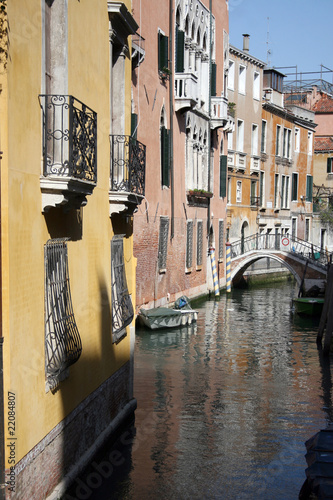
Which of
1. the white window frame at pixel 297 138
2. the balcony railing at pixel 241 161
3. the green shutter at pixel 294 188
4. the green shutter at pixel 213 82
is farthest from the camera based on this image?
the white window frame at pixel 297 138

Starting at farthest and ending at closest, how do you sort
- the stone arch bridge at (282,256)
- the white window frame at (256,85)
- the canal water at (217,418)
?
the white window frame at (256,85), the stone arch bridge at (282,256), the canal water at (217,418)

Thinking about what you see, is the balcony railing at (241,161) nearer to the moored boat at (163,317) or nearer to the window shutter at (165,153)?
the window shutter at (165,153)

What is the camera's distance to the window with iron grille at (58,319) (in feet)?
19.8

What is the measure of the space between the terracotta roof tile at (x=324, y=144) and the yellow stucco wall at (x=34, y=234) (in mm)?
34613

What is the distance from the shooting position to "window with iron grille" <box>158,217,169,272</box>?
19559mm

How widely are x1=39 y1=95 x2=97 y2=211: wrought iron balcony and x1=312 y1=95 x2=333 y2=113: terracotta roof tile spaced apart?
38.7 m

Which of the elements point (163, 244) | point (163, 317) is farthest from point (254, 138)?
point (163, 317)

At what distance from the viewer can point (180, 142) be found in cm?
2133

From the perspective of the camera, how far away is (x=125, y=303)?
9.20m

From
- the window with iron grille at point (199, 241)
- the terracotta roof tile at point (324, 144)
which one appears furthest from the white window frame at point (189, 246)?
the terracotta roof tile at point (324, 144)

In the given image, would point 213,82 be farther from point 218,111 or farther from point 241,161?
point 241,161

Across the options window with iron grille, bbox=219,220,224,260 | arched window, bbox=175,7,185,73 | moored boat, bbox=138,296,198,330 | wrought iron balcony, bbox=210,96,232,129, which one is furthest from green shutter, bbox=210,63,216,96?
moored boat, bbox=138,296,198,330

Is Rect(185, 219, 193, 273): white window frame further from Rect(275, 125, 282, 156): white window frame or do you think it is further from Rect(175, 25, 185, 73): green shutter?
Rect(275, 125, 282, 156): white window frame

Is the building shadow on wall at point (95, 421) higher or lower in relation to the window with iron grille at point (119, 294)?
lower
